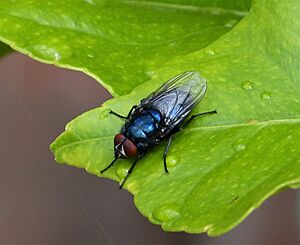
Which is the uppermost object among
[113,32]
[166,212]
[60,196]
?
[113,32]

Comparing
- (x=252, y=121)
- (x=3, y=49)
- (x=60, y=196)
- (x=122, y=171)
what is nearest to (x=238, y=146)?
(x=252, y=121)

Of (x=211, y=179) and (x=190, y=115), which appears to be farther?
(x=190, y=115)

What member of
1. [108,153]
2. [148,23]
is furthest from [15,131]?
[108,153]

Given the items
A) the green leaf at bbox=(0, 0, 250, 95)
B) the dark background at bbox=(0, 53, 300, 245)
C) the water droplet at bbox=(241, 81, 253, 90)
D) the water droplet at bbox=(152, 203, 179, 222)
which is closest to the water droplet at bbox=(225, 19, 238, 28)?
→ the green leaf at bbox=(0, 0, 250, 95)

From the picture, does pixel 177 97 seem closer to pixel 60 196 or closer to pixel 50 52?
pixel 50 52

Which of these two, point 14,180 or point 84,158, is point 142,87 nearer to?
point 84,158

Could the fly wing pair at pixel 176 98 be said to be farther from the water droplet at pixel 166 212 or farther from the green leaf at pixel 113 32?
the water droplet at pixel 166 212
